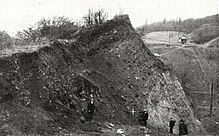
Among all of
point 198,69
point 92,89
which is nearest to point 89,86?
point 92,89

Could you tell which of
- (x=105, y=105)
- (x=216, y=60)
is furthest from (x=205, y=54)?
(x=105, y=105)

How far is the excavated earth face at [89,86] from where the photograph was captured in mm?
15367

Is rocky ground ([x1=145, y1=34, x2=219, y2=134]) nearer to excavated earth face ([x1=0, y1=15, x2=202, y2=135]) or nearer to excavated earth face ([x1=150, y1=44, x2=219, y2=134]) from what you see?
excavated earth face ([x1=150, y1=44, x2=219, y2=134])

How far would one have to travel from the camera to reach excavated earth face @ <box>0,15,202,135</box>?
50.4 feet

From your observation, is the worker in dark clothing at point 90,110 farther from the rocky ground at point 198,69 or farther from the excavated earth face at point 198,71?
the excavated earth face at point 198,71

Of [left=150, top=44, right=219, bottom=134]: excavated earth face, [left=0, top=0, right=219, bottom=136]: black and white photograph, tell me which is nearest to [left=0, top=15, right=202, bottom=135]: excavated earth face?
[left=0, top=0, right=219, bottom=136]: black and white photograph

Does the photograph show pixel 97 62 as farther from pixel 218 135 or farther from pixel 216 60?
pixel 216 60

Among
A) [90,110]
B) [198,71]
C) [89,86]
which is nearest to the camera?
[90,110]

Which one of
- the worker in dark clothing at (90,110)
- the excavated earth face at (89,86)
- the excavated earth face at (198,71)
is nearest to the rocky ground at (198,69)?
the excavated earth face at (198,71)

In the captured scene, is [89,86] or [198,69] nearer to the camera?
[89,86]

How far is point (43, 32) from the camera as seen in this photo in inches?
1320

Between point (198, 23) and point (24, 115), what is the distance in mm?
75761

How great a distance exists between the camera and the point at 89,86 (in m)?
19.6

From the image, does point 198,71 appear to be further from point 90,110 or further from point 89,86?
point 90,110
